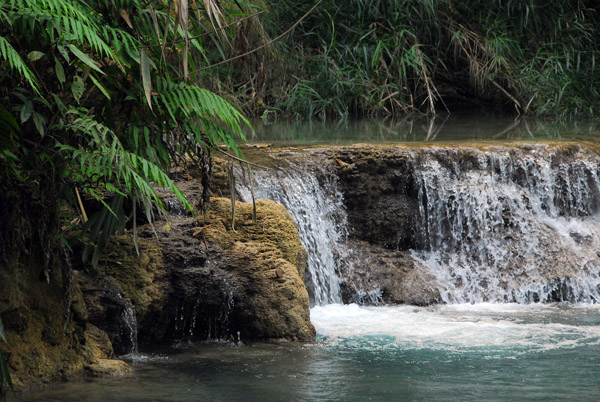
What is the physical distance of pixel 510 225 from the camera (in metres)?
8.02

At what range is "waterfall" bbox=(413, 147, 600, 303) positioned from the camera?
293 inches

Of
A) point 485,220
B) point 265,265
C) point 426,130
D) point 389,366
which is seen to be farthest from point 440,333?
point 426,130

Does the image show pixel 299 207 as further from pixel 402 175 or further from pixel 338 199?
pixel 402 175

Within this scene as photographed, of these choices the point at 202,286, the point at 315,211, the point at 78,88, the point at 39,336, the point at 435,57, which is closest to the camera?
the point at 78,88

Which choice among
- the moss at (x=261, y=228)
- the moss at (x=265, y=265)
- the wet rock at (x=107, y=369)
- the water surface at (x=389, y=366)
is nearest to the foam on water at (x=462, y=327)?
the water surface at (x=389, y=366)

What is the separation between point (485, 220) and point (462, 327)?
7.00 feet

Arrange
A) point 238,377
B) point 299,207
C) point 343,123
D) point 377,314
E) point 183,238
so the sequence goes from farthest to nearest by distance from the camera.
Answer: point 343,123 < point 299,207 < point 377,314 < point 183,238 < point 238,377

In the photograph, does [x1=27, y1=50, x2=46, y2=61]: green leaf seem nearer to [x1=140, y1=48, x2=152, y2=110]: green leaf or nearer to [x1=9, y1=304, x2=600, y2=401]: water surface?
[x1=140, y1=48, x2=152, y2=110]: green leaf

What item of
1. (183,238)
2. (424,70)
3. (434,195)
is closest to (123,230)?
(183,238)

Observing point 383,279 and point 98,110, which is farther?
point 383,279

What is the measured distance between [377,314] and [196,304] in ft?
5.28

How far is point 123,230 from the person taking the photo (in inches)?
212

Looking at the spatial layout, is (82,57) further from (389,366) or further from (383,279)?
(383,279)

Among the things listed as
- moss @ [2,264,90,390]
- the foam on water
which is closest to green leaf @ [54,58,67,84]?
moss @ [2,264,90,390]
